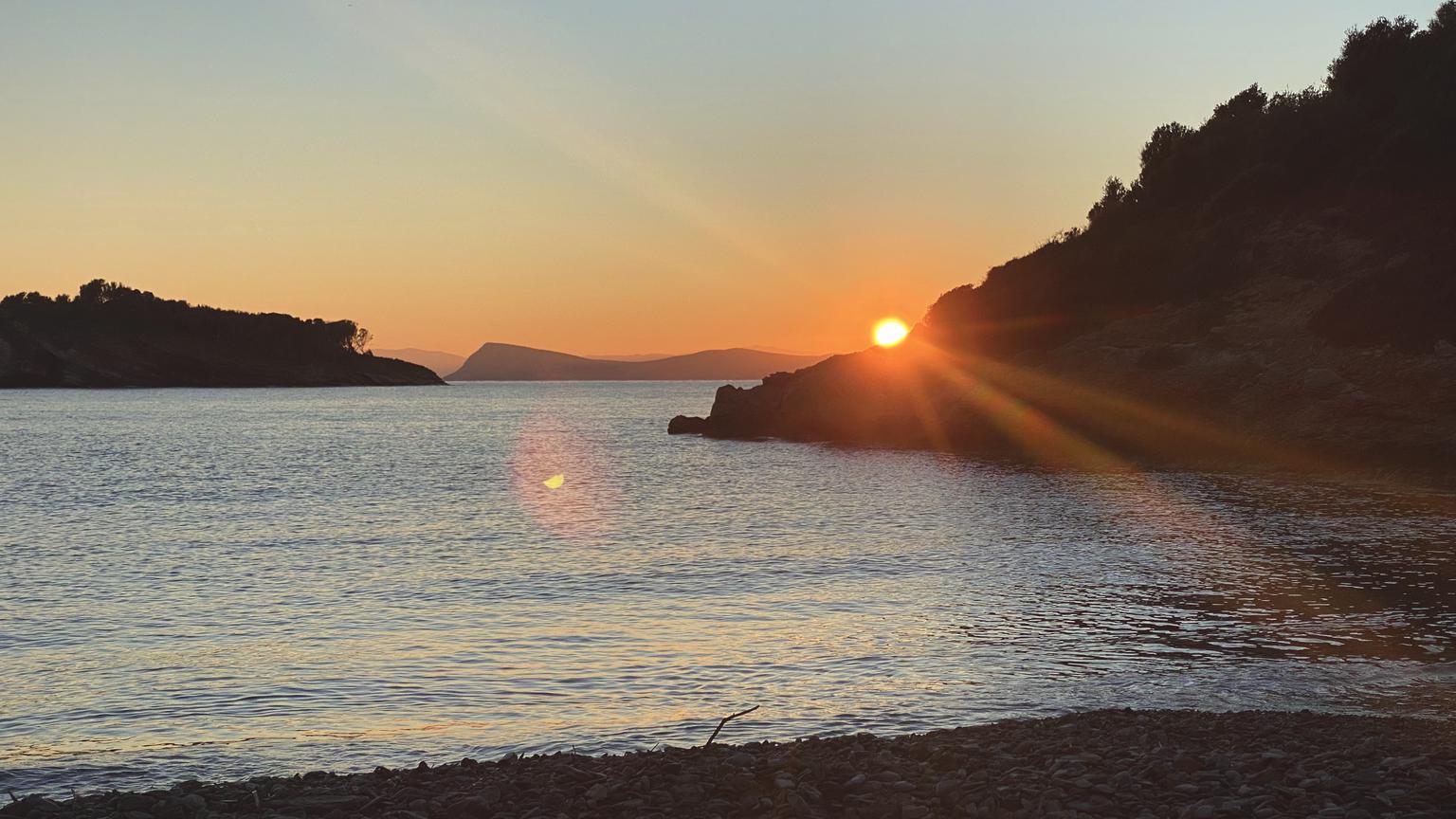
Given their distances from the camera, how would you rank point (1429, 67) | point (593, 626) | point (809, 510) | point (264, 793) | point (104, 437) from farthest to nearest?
point (104, 437) → point (1429, 67) → point (809, 510) → point (593, 626) → point (264, 793)

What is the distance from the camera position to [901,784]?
31.2 feet

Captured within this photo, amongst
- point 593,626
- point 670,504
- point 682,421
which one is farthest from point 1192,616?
point 682,421

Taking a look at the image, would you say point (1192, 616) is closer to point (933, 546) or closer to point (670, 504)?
point (933, 546)

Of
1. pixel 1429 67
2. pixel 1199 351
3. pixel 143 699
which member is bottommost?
pixel 143 699

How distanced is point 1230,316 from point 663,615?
49.4 meters

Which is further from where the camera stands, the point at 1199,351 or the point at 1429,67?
the point at 1429,67

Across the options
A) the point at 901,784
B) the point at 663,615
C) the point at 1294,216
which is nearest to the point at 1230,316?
the point at 1294,216

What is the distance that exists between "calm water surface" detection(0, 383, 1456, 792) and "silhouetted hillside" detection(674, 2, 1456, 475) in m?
9.44

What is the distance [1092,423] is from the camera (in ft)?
199

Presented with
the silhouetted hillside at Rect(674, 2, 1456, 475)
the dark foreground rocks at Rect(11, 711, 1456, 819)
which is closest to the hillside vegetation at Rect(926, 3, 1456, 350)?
the silhouetted hillside at Rect(674, 2, 1456, 475)

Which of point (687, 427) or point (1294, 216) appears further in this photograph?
point (687, 427)

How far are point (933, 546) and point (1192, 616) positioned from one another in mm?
10094

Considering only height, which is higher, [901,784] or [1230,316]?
[1230,316]

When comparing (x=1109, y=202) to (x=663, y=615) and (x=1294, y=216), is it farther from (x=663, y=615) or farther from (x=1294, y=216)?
(x=663, y=615)
